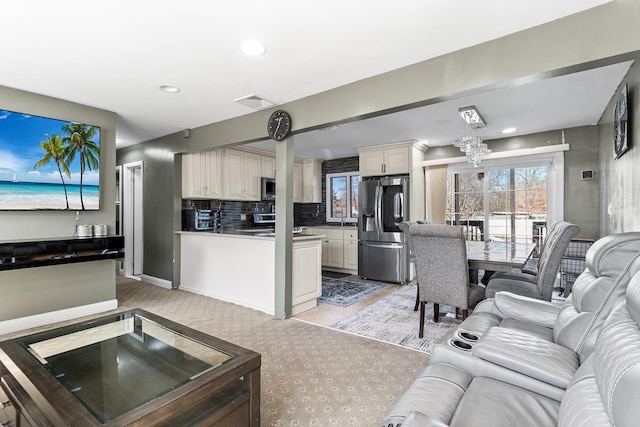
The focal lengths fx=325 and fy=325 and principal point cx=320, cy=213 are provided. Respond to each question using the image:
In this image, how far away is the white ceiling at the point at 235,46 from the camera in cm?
189

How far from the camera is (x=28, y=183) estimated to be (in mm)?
3164

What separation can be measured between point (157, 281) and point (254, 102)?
3.32m

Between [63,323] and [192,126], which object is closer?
[63,323]

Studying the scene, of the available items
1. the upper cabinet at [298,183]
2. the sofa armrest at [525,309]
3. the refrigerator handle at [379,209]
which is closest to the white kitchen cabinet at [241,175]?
the upper cabinet at [298,183]

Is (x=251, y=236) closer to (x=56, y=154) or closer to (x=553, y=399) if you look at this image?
(x=56, y=154)

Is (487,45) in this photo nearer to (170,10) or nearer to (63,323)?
(170,10)

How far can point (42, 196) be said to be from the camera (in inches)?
128

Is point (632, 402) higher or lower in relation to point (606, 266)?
lower

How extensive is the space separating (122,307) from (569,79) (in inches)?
207

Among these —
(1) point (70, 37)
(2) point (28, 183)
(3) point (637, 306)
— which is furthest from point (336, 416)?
(2) point (28, 183)

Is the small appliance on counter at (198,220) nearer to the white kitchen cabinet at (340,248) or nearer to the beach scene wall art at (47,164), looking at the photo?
the beach scene wall art at (47,164)

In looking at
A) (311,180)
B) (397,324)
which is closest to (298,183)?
(311,180)

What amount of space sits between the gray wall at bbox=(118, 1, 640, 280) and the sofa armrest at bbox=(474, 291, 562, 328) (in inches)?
55.8

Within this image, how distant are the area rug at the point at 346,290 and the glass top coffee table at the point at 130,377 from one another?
8.32 feet
